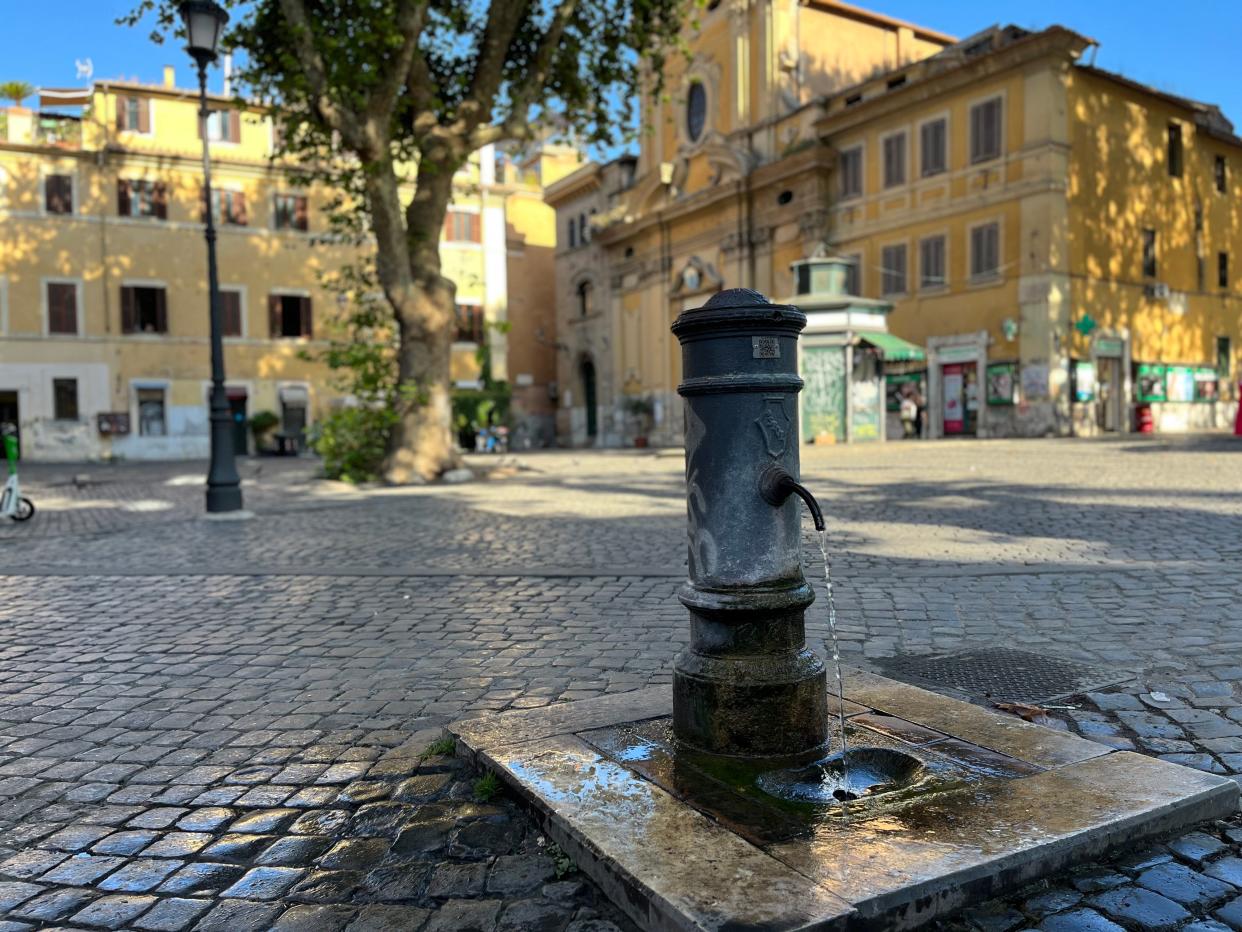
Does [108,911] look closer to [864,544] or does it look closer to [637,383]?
[864,544]

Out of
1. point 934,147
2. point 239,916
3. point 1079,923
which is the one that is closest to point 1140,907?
point 1079,923

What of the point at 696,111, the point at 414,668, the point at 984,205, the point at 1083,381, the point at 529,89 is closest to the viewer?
the point at 414,668

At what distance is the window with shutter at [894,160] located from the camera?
98.2ft

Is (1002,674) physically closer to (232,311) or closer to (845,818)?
(845,818)

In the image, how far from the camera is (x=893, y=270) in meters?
30.2

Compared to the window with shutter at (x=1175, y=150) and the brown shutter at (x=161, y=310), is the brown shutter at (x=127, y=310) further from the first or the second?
the window with shutter at (x=1175, y=150)

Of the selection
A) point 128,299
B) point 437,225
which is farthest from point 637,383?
point 437,225

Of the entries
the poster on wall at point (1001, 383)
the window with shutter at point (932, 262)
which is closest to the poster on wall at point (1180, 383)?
the poster on wall at point (1001, 383)

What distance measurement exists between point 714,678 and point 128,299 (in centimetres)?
3839

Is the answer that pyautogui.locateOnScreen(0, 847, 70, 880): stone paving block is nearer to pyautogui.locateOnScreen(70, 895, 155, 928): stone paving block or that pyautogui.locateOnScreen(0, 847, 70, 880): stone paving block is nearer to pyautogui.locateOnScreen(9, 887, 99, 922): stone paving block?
pyautogui.locateOnScreen(9, 887, 99, 922): stone paving block

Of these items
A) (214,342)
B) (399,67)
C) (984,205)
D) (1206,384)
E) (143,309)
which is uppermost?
(984,205)

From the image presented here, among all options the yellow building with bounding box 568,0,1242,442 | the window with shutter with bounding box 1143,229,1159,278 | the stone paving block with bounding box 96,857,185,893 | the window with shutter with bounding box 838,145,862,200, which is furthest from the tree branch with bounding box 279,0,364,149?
the window with shutter with bounding box 1143,229,1159,278

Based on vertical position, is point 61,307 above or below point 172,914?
above

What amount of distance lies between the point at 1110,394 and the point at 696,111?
19.3 meters
